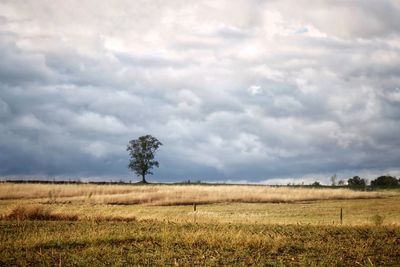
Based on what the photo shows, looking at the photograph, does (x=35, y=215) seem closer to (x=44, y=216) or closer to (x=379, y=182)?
(x=44, y=216)

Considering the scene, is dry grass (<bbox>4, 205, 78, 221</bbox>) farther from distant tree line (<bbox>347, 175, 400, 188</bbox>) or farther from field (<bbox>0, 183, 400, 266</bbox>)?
distant tree line (<bbox>347, 175, 400, 188</bbox>)

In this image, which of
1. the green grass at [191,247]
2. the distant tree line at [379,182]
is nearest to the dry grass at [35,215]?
the green grass at [191,247]

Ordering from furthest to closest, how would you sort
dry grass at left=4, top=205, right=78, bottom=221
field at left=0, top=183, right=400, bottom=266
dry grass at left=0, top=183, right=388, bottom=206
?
dry grass at left=0, top=183, right=388, bottom=206, dry grass at left=4, top=205, right=78, bottom=221, field at left=0, top=183, right=400, bottom=266

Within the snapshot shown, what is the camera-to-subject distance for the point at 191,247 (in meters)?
20.7

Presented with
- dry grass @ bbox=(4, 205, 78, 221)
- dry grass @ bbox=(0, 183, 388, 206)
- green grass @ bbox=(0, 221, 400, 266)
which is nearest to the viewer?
green grass @ bbox=(0, 221, 400, 266)

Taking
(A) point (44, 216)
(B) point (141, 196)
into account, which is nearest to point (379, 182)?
(B) point (141, 196)

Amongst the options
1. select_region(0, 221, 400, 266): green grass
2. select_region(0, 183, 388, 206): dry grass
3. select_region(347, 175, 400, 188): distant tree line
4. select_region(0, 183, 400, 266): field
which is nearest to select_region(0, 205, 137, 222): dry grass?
select_region(0, 183, 400, 266): field

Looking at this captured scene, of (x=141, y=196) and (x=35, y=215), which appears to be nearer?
(x=35, y=215)

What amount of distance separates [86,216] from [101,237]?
465 inches

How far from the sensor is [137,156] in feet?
380

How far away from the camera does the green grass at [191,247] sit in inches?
680

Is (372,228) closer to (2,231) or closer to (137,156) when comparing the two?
(2,231)

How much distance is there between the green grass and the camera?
1728 centimetres

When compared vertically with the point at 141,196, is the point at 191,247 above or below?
below
